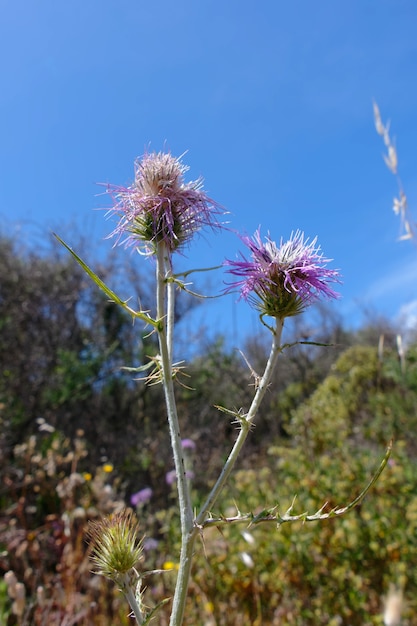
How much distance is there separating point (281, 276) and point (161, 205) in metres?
0.36

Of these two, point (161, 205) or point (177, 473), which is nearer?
point (177, 473)

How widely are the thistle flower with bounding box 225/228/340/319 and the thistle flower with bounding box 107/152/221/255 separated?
7.1 inches

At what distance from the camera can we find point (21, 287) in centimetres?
944

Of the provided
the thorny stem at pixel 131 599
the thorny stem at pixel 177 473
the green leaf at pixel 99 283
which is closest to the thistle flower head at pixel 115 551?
the thorny stem at pixel 131 599

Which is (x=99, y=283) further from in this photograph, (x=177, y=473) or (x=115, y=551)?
(x=115, y=551)

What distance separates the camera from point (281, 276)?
130cm

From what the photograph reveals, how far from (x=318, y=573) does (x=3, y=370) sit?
5.84 m

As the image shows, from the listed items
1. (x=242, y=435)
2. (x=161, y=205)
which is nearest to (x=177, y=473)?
(x=242, y=435)

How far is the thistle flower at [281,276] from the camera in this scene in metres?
1.28

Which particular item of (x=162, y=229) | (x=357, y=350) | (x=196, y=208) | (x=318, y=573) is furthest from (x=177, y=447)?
(x=357, y=350)

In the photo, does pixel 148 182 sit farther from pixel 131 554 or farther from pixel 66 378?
pixel 66 378

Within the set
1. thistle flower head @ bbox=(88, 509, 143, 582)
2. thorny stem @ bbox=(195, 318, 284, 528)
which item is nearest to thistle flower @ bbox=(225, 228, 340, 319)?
thorny stem @ bbox=(195, 318, 284, 528)

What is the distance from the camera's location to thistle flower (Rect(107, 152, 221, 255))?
1.36 m

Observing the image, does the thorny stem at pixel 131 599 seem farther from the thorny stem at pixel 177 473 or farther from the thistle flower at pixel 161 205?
the thistle flower at pixel 161 205
